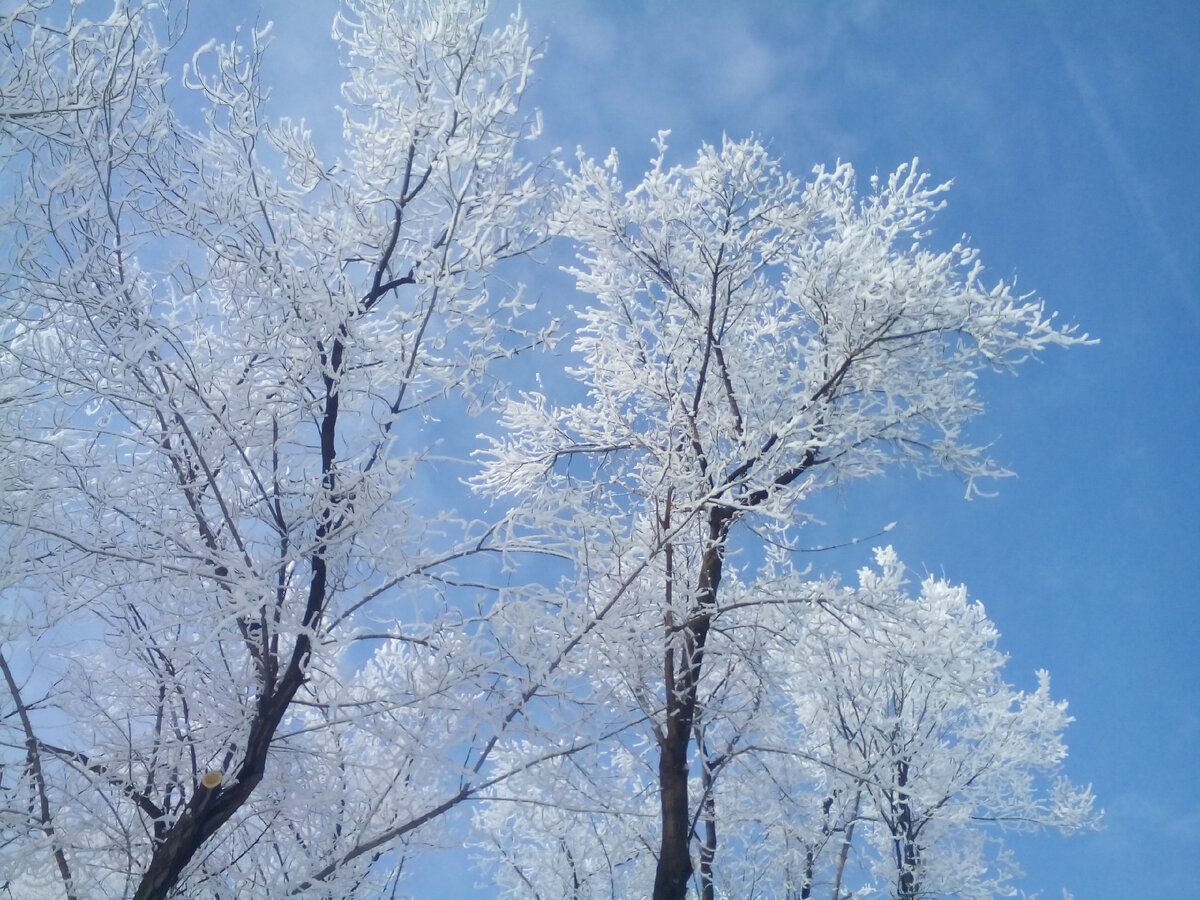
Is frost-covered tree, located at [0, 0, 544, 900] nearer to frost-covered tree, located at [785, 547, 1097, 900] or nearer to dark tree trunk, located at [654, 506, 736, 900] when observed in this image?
dark tree trunk, located at [654, 506, 736, 900]

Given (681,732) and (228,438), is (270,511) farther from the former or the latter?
(681,732)

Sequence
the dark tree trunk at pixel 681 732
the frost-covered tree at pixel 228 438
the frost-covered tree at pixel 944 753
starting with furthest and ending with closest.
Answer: the frost-covered tree at pixel 944 753
the dark tree trunk at pixel 681 732
the frost-covered tree at pixel 228 438

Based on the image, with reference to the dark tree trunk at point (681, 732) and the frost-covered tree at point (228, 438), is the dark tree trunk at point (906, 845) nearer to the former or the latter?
the dark tree trunk at point (681, 732)

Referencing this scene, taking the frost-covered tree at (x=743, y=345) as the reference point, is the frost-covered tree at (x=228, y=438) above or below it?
below

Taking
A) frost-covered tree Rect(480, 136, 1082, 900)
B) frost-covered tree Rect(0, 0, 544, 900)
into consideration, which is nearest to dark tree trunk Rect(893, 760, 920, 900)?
frost-covered tree Rect(480, 136, 1082, 900)

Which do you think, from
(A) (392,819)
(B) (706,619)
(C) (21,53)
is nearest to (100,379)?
(C) (21,53)

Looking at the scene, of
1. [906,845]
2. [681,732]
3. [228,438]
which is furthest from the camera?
[906,845]

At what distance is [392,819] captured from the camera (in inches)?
161

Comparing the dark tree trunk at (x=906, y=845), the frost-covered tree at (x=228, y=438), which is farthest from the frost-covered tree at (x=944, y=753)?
the frost-covered tree at (x=228, y=438)

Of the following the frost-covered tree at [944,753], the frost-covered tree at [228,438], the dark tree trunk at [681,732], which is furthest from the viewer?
the frost-covered tree at [944,753]

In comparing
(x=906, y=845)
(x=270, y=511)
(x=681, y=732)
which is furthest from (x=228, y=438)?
(x=906, y=845)

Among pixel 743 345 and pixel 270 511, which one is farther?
pixel 743 345

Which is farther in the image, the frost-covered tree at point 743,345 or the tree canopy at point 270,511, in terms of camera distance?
the frost-covered tree at point 743,345

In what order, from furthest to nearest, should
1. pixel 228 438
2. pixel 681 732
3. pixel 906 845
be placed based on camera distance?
1. pixel 906 845
2. pixel 681 732
3. pixel 228 438
